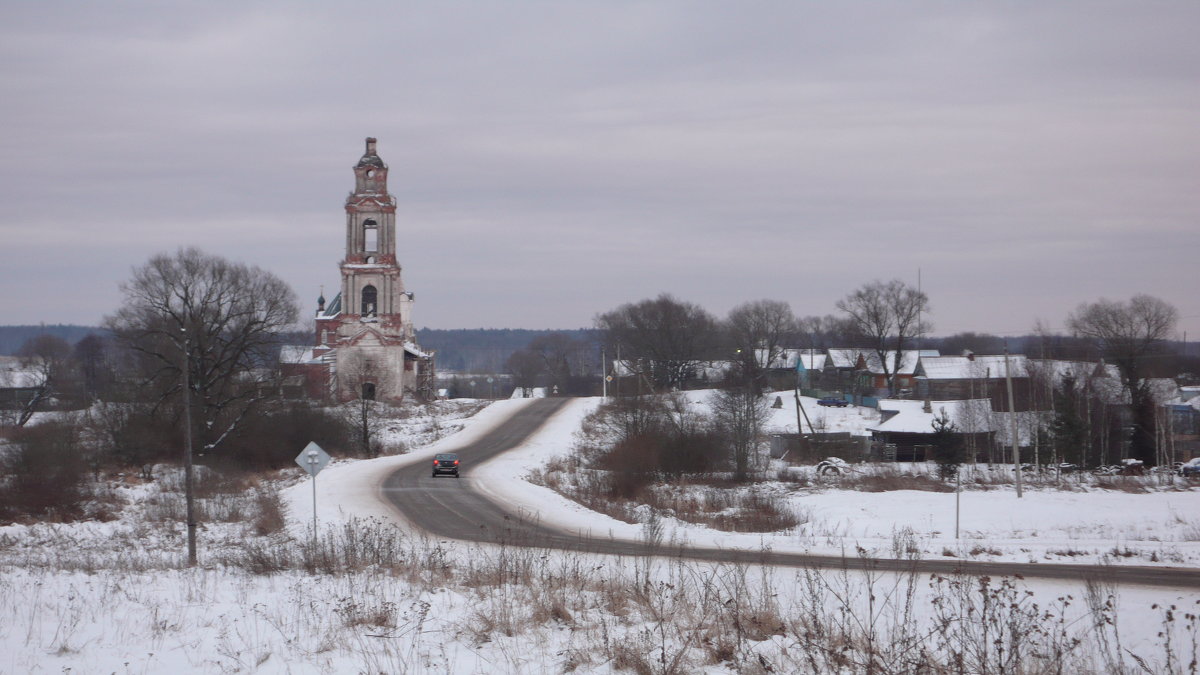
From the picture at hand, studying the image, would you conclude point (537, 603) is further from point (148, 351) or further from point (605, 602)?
point (148, 351)

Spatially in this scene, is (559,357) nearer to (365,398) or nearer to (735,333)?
(735,333)

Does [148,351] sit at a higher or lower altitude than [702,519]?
higher

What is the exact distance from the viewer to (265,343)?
52.0 metres

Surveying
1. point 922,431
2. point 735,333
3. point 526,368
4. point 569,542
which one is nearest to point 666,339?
point 735,333

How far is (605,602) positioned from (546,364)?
142m

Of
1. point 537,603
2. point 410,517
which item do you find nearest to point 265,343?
point 410,517

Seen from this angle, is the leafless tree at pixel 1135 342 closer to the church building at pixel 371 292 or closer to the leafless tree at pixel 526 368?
the church building at pixel 371 292

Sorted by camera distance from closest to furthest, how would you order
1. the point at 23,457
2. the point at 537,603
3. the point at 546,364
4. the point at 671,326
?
1. the point at 537,603
2. the point at 23,457
3. the point at 671,326
4. the point at 546,364

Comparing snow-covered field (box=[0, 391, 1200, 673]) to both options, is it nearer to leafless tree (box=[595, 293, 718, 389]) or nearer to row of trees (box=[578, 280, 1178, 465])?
row of trees (box=[578, 280, 1178, 465])

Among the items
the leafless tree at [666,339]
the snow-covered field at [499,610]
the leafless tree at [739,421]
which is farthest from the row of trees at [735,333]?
the snow-covered field at [499,610]

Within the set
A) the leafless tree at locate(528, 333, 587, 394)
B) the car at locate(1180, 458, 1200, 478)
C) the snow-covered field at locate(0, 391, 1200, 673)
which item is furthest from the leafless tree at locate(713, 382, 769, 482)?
the leafless tree at locate(528, 333, 587, 394)

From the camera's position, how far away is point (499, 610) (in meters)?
11.7

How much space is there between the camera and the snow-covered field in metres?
9.47

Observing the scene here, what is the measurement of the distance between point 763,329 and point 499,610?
94.9 m
